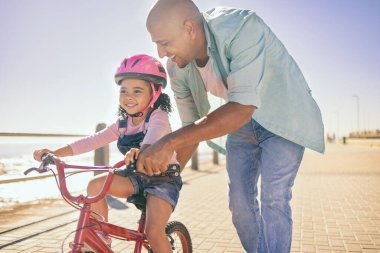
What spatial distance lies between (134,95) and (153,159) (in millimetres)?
1076

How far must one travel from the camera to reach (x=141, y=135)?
2.84 m

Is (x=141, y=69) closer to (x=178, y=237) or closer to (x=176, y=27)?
(x=176, y=27)

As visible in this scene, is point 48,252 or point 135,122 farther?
point 48,252

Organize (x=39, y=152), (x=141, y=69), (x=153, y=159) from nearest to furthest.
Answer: (x=153, y=159), (x=39, y=152), (x=141, y=69)

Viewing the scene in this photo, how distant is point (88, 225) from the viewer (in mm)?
2150

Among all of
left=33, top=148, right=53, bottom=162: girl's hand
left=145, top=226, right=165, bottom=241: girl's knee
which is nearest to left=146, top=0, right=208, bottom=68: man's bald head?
left=33, top=148, right=53, bottom=162: girl's hand

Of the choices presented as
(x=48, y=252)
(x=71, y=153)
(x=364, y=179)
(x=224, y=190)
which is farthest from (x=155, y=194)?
(x=364, y=179)

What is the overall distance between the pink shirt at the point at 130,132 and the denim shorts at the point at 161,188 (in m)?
0.18

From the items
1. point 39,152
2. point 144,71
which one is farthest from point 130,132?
point 39,152

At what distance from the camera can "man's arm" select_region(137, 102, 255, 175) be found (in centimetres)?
183

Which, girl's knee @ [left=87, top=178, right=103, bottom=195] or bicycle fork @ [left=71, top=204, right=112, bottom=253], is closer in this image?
bicycle fork @ [left=71, top=204, right=112, bottom=253]

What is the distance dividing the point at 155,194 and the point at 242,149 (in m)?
0.77

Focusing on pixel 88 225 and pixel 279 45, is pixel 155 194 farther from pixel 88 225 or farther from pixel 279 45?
pixel 279 45

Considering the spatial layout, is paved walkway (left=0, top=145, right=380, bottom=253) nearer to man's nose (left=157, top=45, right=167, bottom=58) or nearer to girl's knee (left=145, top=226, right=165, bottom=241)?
girl's knee (left=145, top=226, right=165, bottom=241)
